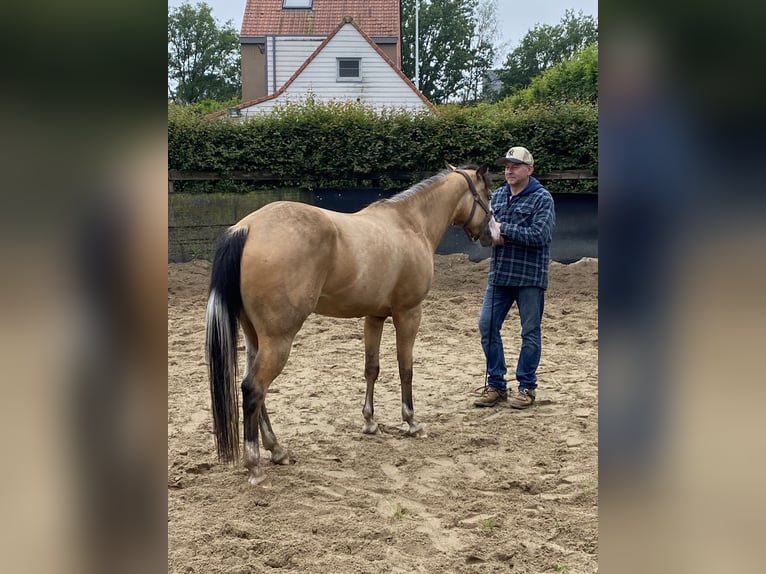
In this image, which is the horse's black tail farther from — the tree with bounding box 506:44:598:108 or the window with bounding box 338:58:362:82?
the tree with bounding box 506:44:598:108

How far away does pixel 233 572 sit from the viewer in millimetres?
2459

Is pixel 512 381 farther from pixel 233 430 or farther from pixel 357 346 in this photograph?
pixel 233 430

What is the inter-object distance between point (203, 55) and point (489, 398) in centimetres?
3622

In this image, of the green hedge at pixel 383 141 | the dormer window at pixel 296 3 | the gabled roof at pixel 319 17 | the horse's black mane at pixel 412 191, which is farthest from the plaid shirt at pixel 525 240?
the dormer window at pixel 296 3

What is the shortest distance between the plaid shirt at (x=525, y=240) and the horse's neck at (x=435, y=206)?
0.42 m

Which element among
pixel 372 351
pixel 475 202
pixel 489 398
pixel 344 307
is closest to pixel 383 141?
pixel 475 202

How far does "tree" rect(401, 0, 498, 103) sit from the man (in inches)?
1305

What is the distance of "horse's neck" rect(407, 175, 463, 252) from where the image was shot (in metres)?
4.59

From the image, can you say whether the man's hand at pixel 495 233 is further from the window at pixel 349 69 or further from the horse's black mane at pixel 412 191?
the window at pixel 349 69

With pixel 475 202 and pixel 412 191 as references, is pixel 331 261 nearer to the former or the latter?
pixel 412 191

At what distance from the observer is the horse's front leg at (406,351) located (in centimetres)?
428
